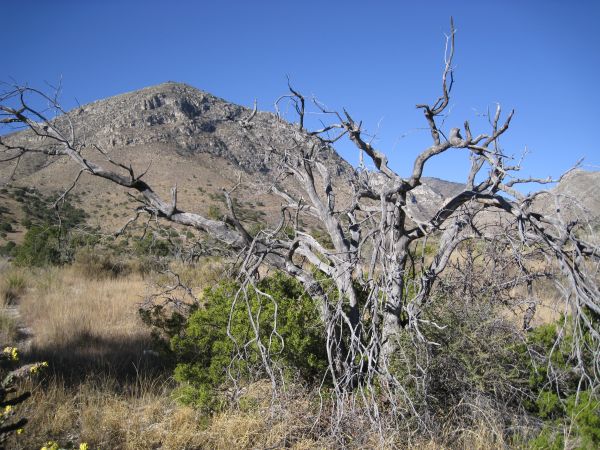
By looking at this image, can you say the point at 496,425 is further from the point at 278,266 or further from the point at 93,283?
the point at 93,283

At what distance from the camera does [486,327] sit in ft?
14.1

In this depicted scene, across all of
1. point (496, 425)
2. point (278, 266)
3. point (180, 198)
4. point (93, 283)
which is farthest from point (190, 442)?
point (180, 198)

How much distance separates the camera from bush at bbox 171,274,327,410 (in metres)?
4.50

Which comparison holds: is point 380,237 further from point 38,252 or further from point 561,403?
point 38,252

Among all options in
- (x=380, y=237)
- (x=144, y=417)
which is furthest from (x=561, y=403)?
(x=144, y=417)

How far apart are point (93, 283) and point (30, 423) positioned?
763cm

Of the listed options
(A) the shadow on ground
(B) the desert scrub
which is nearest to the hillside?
(B) the desert scrub

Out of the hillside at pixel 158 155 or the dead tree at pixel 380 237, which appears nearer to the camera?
the dead tree at pixel 380 237

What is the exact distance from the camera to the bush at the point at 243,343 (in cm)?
450

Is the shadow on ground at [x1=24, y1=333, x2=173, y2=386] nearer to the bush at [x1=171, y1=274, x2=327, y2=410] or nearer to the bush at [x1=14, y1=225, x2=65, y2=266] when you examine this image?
the bush at [x1=171, y1=274, x2=327, y2=410]

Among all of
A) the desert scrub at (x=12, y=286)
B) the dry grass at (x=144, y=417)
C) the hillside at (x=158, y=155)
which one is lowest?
the dry grass at (x=144, y=417)

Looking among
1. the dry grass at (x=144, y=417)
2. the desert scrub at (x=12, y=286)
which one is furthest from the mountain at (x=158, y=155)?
the dry grass at (x=144, y=417)

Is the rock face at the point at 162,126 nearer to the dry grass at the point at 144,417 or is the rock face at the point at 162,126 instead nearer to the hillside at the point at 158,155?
the hillside at the point at 158,155

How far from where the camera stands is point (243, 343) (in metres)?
4.56
